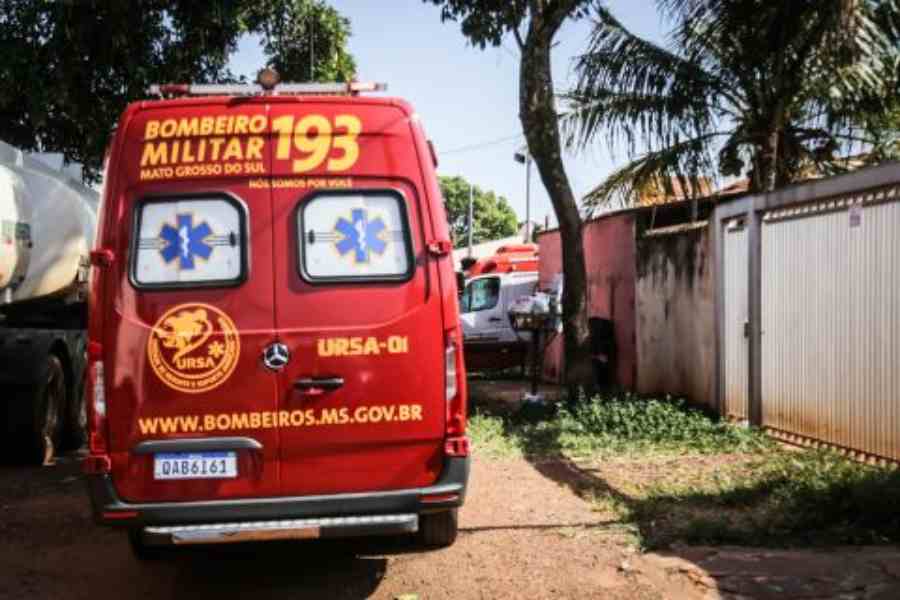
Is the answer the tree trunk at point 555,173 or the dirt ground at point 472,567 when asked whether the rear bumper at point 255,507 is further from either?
the tree trunk at point 555,173

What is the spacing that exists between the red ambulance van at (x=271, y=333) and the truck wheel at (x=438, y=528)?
0.59 meters

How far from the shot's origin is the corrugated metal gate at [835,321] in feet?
24.4

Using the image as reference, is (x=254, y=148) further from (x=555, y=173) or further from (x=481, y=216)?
(x=481, y=216)

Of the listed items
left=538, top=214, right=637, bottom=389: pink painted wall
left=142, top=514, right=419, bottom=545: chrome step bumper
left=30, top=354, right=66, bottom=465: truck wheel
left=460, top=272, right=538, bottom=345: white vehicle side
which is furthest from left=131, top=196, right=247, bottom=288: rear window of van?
left=460, top=272, right=538, bottom=345: white vehicle side

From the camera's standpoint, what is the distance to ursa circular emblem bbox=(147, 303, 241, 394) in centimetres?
478

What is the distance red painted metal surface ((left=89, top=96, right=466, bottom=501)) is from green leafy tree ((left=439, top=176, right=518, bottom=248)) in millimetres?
61149

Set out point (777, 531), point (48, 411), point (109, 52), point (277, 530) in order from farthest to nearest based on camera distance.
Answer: point (109, 52) < point (48, 411) < point (777, 531) < point (277, 530)

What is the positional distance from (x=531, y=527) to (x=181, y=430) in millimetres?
2712

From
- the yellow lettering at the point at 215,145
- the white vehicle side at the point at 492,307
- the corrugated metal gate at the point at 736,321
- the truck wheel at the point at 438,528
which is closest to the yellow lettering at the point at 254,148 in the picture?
the yellow lettering at the point at 215,145

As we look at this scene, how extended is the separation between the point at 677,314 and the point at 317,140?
7.83 m

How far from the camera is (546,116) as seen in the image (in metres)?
11.1

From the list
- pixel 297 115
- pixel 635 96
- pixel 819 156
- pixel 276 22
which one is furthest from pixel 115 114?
pixel 297 115

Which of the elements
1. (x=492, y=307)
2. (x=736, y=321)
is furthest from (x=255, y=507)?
(x=492, y=307)

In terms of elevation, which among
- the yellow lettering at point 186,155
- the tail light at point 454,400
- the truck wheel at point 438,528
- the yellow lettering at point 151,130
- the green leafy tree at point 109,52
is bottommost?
the truck wheel at point 438,528
